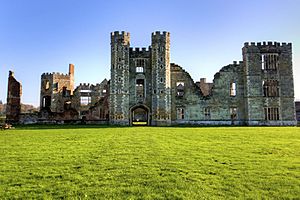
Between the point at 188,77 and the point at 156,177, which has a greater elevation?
the point at 188,77

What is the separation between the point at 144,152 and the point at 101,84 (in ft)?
138

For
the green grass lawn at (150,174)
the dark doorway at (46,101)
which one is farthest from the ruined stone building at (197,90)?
the green grass lawn at (150,174)

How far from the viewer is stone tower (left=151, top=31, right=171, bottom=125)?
30.0 m

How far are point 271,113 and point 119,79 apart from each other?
1985 cm

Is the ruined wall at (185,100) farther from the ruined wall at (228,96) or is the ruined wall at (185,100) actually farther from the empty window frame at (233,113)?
the empty window frame at (233,113)

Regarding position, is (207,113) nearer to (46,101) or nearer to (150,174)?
(150,174)

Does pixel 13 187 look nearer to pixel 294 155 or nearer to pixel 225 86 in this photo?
pixel 294 155

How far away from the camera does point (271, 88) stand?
3175 centimetres

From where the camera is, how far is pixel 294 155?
8844mm

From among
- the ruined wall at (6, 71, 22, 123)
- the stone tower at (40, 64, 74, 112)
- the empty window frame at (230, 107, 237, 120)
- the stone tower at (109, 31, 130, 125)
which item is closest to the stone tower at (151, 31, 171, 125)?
the stone tower at (109, 31, 130, 125)

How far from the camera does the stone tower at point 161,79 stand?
30.0 meters

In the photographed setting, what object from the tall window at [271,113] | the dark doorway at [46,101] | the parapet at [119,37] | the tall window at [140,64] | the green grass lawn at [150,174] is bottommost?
the green grass lawn at [150,174]

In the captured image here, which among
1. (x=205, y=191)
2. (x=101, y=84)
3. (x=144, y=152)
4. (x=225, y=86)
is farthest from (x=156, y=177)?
(x=101, y=84)

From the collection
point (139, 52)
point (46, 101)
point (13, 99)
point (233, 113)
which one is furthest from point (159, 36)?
point (46, 101)
